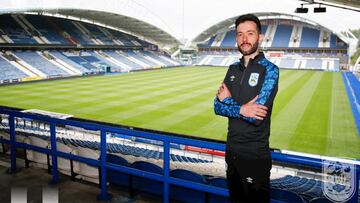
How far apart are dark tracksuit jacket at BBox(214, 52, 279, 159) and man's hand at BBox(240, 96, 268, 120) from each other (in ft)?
0.15

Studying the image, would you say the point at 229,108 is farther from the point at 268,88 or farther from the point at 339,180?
the point at 339,180

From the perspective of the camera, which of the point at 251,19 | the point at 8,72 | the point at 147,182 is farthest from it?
the point at 8,72

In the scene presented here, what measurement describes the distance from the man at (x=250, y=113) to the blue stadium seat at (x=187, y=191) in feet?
5.58

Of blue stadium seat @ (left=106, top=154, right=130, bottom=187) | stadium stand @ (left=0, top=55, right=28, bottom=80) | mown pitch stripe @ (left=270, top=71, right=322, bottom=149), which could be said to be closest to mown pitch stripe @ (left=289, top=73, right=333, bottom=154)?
mown pitch stripe @ (left=270, top=71, right=322, bottom=149)

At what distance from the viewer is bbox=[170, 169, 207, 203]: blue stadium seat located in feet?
14.2

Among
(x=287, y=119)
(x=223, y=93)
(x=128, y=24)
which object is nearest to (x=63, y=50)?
(x=128, y=24)

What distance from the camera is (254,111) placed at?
95.0 inches

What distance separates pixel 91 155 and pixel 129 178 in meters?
0.93

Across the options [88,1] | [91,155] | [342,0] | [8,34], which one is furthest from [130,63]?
[91,155]

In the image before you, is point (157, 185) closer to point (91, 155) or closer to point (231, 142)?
point (91, 155)

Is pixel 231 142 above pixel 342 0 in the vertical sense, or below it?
→ below

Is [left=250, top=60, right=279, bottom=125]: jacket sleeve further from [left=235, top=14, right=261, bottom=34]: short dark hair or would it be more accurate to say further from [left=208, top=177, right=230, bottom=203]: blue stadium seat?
[left=208, top=177, right=230, bottom=203]: blue stadium seat

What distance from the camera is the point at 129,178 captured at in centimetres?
466

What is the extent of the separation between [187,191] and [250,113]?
8.03ft
